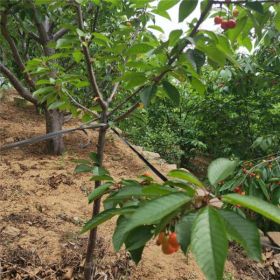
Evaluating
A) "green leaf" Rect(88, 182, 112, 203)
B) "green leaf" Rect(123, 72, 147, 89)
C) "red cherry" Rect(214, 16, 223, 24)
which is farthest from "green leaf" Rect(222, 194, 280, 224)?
"red cherry" Rect(214, 16, 223, 24)

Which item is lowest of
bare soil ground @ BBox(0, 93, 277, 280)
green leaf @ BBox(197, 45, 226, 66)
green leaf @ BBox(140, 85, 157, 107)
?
bare soil ground @ BBox(0, 93, 277, 280)

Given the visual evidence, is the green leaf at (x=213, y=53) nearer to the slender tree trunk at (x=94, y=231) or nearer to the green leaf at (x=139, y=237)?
the green leaf at (x=139, y=237)

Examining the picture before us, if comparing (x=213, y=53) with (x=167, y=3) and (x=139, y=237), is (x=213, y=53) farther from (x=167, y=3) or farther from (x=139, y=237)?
(x=139, y=237)

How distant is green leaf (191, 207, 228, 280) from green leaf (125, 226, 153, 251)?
0.73ft

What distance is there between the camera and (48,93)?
2191 mm

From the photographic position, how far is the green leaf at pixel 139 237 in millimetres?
847

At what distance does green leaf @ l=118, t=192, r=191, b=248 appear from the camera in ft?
2.11

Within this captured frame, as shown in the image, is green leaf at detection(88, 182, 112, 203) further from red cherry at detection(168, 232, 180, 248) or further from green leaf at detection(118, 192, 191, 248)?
green leaf at detection(118, 192, 191, 248)

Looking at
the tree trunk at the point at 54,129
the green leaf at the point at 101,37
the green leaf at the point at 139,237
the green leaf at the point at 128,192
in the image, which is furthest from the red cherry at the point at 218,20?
the tree trunk at the point at 54,129

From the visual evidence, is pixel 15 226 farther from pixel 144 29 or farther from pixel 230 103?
pixel 230 103

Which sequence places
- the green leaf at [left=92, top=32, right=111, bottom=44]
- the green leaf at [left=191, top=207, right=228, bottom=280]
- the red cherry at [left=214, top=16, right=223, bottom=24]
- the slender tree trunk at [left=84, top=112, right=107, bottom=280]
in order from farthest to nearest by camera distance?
Answer: 1. the slender tree trunk at [left=84, top=112, right=107, bottom=280]
2. the green leaf at [left=92, top=32, right=111, bottom=44]
3. the red cherry at [left=214, top=16, right=223, bottom=24]
4. the green leaf at [left=191, top=207, right=228, bottom=280]

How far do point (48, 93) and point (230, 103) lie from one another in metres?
4.78

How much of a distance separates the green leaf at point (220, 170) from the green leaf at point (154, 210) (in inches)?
6.3

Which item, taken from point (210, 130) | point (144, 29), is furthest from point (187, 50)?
point (210, 130)
